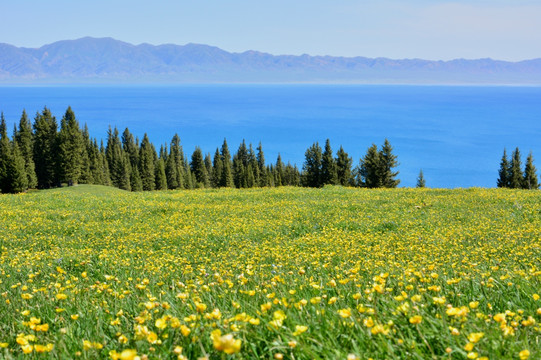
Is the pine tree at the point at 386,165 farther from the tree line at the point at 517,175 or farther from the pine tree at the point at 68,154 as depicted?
the pine tree at the point at 68,154

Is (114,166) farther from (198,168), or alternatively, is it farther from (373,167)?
(373,167)

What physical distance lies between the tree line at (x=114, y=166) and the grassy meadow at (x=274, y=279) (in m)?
47.3

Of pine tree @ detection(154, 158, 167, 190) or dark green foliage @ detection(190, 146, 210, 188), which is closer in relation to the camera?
pine tree @ detection(154, 158, 167, 190)

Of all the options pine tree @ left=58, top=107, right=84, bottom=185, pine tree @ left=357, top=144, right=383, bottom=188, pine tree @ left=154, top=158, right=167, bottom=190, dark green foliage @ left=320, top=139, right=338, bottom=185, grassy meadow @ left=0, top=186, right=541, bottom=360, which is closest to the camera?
grassy meadow @ left=0, top=186, right=541, bottom=360

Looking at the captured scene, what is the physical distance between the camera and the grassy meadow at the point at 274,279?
2.64 metres

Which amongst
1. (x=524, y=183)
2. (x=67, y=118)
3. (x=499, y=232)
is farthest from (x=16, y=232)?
(x=524, y=183)

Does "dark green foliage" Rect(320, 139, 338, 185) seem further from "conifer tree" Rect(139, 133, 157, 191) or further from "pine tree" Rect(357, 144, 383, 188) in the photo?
"conifer tree" Rect(139, 133, 157, 191)

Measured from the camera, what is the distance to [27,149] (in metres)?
90.4

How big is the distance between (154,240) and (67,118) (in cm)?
8702

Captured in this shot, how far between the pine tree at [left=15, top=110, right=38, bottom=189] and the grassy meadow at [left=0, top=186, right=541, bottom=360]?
210 ft

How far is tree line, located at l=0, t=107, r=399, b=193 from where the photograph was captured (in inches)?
2849

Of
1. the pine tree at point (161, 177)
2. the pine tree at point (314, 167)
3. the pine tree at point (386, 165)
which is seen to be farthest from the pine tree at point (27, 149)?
the pine tree at point (386, 165)

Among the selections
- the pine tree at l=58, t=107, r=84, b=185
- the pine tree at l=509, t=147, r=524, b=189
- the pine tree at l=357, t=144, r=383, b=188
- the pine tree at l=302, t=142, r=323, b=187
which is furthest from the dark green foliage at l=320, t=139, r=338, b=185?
the pine tree at l=58, t=107, r=84, b=185

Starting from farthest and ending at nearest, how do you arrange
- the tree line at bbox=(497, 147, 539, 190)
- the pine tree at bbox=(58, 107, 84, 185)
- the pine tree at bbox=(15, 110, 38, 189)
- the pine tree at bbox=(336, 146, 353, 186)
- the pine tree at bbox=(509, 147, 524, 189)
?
the pine tree at bbox=(509, 147, 524, 189)
the tree line at bbox=(497, 147, 539, 190)
the pine tree at bbox=(336, 146, 353, 186)
the pine tree at bbox=(15, 110, 38, 189)
the pine tree at bbox=(58, 107, 84, 185)
